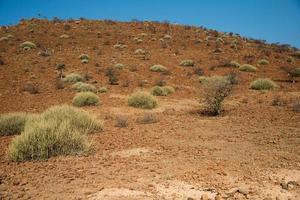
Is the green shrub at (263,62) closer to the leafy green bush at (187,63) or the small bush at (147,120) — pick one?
the leafy green bush at (187,63)

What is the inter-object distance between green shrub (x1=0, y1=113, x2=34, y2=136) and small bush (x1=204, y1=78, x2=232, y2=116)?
6464 mm

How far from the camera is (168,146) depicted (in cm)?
830

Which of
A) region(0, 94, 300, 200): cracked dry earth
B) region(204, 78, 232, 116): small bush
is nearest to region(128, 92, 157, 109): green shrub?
region(204, 78, 232, 116): small bush

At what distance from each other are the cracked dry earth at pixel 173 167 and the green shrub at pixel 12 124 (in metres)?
0.67

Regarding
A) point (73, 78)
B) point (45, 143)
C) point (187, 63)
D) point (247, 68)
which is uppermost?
point (187, 63)

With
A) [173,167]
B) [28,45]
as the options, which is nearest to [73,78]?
[28,45]

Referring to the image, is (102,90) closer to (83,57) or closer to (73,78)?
(73,78)

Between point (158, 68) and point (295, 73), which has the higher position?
point (158, 68)

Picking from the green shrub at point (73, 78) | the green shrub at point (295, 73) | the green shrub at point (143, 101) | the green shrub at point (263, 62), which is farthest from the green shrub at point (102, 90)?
the green shrub at point (263, 62)

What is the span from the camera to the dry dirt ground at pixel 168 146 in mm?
5578

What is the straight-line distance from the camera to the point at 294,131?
9.79 meters

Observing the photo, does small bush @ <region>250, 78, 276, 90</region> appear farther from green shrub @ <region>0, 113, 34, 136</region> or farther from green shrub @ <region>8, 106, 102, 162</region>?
green shrub @ <region>8, 106, 102, 162</region>

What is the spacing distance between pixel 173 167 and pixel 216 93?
22.5 ft

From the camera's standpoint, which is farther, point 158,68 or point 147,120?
point 158,68
